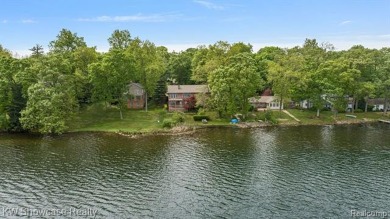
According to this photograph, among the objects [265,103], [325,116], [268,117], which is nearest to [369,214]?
[268,117]

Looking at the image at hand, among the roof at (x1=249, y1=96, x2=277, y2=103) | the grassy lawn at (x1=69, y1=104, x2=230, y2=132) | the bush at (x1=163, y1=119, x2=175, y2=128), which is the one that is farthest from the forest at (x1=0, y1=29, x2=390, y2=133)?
the bush at (x1=163, y1=119, x2=175, y2=128)

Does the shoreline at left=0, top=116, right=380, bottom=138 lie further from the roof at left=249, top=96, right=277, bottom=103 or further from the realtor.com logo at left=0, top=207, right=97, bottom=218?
the realtor.com logo at left=0, top=207, right=97, bottom=218

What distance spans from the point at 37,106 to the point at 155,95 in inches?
1427

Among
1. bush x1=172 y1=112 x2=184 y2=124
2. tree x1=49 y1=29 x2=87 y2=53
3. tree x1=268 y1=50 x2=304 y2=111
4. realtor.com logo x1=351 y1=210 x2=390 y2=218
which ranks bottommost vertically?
realtor.com logo x1=351 y1=210 x2=390 y2=218

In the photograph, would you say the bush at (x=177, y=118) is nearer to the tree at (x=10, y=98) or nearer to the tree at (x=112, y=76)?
the tree at (x=112, y=76)

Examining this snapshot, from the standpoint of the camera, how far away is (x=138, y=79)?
8500cm

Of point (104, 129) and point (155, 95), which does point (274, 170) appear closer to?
point (104, 129)

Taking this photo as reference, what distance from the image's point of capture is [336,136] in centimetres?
6575

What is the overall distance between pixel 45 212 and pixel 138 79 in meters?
55.3

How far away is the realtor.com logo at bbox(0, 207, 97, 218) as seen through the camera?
3231 centimetres

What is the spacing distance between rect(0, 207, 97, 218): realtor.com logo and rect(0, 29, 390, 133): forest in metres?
32.4

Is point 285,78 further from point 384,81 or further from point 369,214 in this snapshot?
point 369,214

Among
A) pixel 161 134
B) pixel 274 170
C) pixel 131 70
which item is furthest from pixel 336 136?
pixel 131 70

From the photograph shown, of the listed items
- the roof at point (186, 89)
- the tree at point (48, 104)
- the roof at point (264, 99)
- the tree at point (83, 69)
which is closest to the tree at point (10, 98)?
the tree at point (48, 104)
